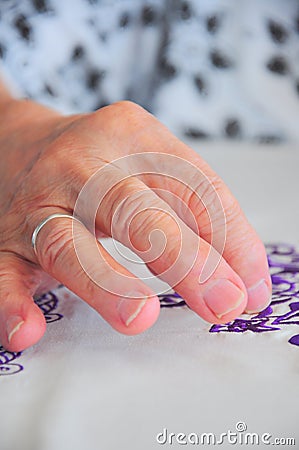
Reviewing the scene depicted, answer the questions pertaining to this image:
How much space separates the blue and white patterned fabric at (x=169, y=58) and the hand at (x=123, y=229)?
35cm

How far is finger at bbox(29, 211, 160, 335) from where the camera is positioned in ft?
1.31

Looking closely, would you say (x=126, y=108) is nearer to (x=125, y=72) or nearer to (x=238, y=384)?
(x=238, y=384)

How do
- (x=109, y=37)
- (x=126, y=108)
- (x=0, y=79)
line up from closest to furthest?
1. (x=126, y=108)
2. (x=0, y=79)
3. (x=109, y=37)

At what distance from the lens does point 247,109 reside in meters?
0.88

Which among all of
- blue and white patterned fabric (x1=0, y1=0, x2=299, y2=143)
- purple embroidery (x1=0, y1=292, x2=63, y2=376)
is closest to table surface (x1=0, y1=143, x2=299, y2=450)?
purple embroidery (x1=0, y1=292, x2=63, y2=376)

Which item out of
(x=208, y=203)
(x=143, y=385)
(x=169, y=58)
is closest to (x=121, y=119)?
(x=208, y=203)

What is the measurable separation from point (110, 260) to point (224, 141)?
511 millimetres

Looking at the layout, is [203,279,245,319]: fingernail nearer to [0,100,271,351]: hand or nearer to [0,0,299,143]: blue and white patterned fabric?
[0,100,271,351]: hand

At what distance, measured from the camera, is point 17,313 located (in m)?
0.43

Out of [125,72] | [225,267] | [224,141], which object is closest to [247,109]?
[224,141]

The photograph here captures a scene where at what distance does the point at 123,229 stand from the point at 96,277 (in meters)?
0.04

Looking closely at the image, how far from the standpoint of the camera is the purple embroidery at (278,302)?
44 cm

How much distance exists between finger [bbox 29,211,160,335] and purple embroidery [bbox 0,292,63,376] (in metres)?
0.04

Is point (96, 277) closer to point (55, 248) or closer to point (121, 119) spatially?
point (55, 248)
